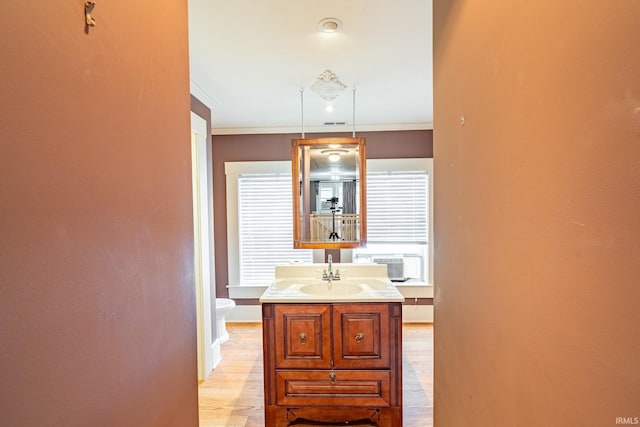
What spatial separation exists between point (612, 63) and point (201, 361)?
3.18m

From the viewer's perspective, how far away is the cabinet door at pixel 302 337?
2137mm

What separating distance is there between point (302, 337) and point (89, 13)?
1.97m

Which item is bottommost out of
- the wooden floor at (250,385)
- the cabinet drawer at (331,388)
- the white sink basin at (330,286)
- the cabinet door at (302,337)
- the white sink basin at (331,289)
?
the wooden floor at (250,385)

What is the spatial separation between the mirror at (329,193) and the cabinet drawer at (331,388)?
1097mm

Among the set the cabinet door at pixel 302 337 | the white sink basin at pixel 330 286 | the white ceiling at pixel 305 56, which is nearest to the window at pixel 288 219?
the white ceiling at pixel 305 56

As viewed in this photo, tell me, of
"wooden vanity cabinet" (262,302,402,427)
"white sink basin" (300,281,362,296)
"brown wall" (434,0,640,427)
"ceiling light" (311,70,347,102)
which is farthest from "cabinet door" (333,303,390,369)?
"ceiling light" (311,70,347,102)

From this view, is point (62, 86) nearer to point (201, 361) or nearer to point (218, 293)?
point (201, 361)

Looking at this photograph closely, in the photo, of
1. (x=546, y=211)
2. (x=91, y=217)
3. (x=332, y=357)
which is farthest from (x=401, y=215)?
(x=91, y=217)

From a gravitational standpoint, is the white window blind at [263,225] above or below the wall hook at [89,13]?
below

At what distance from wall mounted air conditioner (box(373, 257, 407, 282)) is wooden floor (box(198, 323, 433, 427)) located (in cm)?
63

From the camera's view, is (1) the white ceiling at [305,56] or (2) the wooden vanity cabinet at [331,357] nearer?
(1) the white ceiling at [305,56]

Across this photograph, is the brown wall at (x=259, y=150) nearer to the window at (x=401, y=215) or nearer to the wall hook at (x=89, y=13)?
the window at (x=401, y=215)

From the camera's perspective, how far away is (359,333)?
7.00 feet

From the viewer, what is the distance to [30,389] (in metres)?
0.51
